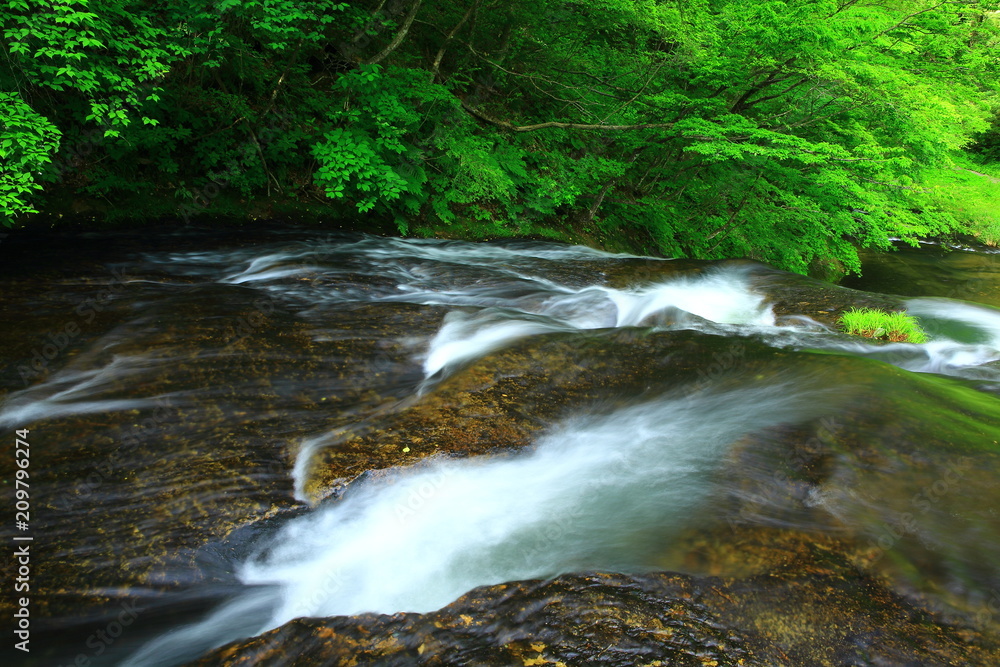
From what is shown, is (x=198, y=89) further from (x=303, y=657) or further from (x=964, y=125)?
(x=964, y=125)

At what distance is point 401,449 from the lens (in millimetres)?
3719

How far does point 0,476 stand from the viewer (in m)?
3.22

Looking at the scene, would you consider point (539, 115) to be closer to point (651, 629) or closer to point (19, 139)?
point (19, 139)

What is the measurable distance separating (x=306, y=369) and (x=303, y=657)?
245 centimetres

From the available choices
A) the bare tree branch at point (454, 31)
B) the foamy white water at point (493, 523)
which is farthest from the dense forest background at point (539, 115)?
the foamy white water at point (493, 523)

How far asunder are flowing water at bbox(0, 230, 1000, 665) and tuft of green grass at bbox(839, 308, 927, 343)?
320 mm

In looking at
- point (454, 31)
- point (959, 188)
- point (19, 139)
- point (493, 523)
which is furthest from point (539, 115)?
point (493, 523)

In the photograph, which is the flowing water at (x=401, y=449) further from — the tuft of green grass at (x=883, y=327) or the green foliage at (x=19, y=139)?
the green foliage at (x=19, y=139)

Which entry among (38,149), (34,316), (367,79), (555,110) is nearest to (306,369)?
(34,316)

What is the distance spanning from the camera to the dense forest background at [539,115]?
292 inches

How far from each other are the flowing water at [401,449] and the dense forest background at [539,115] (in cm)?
218

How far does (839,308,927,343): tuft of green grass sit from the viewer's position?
257 inches

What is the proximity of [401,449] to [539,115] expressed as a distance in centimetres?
993

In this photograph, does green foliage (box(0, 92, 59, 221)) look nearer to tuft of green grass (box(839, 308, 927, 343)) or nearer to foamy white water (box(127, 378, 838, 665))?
foamy white water (box(127, 378, 838, 665))
